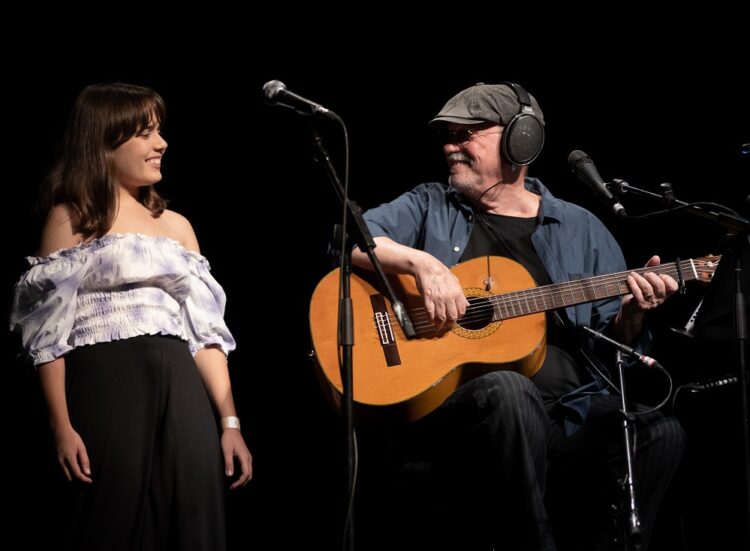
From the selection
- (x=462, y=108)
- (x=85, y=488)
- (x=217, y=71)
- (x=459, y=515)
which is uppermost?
(x=217, y=71)

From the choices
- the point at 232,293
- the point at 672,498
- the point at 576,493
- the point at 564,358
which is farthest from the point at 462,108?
the point at 672,498

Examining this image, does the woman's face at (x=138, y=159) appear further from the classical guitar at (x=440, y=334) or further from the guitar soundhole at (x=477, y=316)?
the guitar soundhole at (x=477, y=316)

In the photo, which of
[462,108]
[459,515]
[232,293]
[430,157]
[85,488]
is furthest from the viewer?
[430,157]

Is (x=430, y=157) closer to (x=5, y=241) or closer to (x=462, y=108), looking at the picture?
(x=462, y=108)

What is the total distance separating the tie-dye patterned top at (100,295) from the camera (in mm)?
2439

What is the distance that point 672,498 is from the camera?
3.46 metres

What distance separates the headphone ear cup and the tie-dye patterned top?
1441 mm

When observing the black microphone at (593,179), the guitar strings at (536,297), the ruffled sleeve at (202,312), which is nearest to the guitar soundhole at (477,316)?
the guitar strings at (536,297)

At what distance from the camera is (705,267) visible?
9.84ft

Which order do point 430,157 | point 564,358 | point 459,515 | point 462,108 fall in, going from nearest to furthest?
point 459,515 → point 564,358 → point 462,108 → point 430,157

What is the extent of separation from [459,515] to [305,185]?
1.86 metres

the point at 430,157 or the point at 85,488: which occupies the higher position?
the point at 430,157

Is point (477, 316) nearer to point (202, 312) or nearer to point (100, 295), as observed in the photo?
point (202, 312)

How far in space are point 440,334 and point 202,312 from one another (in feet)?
2.82
